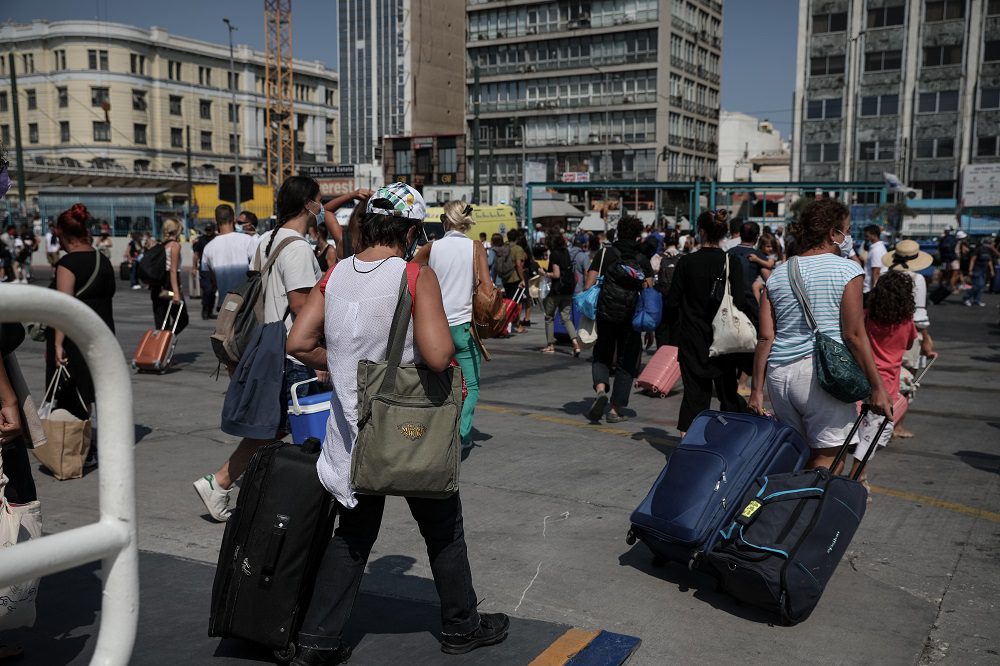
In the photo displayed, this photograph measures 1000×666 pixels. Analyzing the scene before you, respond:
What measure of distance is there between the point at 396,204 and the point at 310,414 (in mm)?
1371

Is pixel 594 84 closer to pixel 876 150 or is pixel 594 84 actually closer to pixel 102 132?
pixel 876 150

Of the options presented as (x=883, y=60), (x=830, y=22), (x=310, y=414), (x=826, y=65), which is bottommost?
(x=310, y=414)

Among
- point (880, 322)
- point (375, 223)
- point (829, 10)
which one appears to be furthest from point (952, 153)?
point (375, 223)

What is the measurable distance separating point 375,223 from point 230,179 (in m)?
40.5

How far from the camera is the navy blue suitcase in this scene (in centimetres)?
396

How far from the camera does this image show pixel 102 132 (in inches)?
3381

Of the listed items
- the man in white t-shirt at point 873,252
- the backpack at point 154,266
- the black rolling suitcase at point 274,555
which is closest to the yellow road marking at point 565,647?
the black rolling suitcase at point 274,555

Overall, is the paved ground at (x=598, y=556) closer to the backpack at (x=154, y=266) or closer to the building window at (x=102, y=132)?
the backpack at (x=154, y=266)

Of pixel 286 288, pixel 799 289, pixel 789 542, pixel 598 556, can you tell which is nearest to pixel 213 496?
pixel 286 288

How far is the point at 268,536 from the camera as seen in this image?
3139 millimetres

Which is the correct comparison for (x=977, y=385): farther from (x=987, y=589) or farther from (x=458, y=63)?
(x=458, y=63)

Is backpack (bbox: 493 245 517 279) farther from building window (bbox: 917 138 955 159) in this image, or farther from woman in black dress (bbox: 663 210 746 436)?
building window (bbox: 917 138 955 159)

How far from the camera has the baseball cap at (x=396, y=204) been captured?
336cm

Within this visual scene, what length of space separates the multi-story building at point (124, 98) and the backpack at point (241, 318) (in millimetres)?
80175
